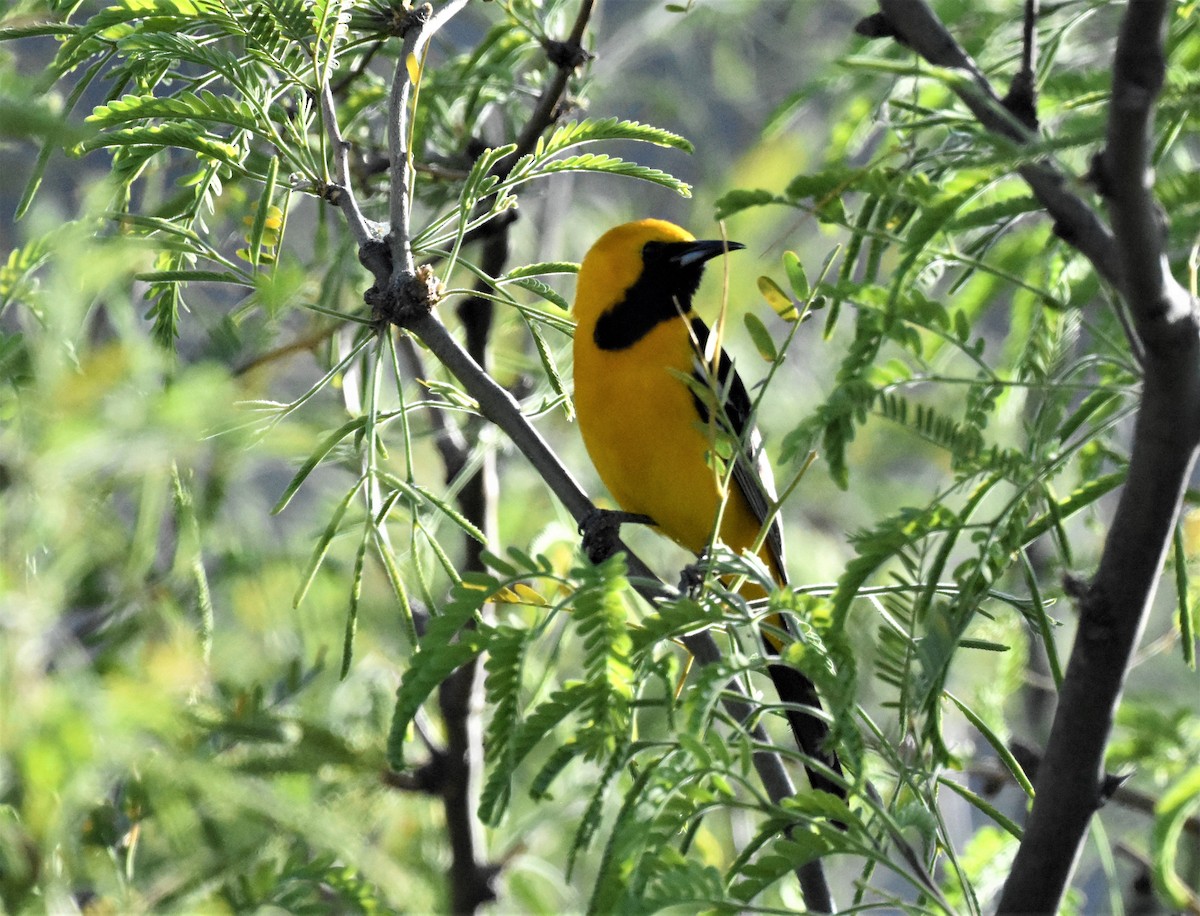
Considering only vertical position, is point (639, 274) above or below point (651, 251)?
below

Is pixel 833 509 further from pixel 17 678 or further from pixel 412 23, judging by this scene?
pixel 17 678

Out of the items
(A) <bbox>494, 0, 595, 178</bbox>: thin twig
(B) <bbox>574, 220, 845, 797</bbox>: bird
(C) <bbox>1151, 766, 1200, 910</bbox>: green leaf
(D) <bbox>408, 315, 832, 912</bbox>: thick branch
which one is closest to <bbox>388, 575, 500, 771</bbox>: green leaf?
(D) <bbox>408, 315, 832, 912</bbox>: thick branch

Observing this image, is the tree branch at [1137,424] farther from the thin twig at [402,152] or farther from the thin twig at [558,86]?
the thin twig at [558,86]

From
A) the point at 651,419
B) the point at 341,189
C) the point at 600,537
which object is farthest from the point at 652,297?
the point at 341,189

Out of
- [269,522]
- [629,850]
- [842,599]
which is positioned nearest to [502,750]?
Answer: [629,850]

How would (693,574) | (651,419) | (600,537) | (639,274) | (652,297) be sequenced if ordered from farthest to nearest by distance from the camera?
(639,274) → (652,297) → (651,419) → (693,574) → (600,537)

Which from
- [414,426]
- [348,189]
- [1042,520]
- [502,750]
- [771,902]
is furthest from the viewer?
[414,426]

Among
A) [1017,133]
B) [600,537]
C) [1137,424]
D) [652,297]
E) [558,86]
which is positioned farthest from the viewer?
[652,297]

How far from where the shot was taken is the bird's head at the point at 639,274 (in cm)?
357

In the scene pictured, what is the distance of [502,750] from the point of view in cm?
140

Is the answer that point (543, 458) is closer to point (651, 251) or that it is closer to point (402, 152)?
point (402, 152)

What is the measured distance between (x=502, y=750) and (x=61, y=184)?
185 inches

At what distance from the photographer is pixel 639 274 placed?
3.80m

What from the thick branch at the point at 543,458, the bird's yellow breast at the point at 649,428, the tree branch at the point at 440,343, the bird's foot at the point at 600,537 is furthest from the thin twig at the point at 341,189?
the bird's yellow breast at the point at 649,428
